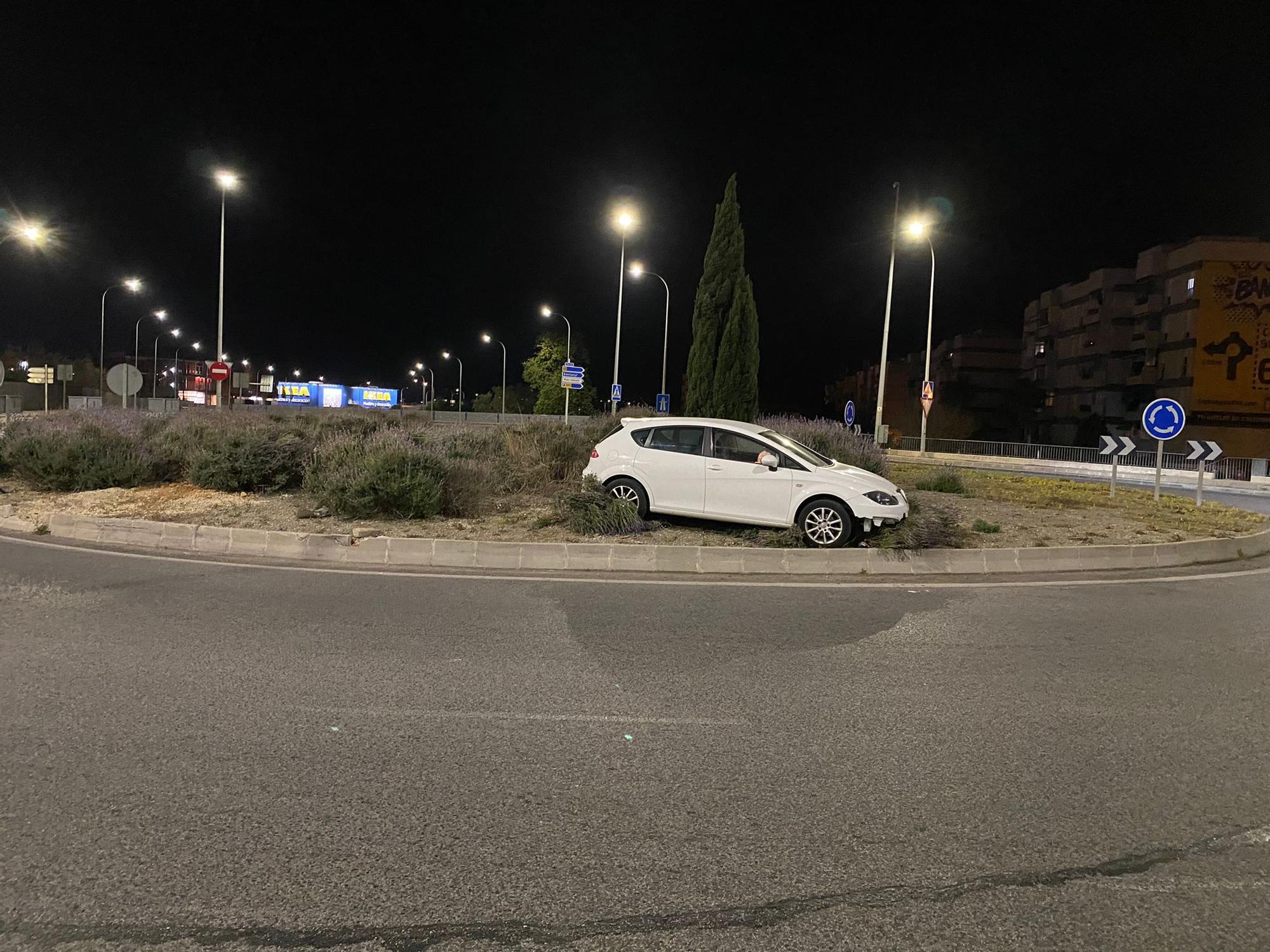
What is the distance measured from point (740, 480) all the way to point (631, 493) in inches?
60.2

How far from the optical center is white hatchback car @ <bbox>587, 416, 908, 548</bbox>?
10.2 metres

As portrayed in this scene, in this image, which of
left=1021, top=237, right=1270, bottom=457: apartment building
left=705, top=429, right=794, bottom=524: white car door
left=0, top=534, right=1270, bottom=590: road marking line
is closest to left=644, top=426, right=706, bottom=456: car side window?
left=705, top=429, right=794, bottom=524: white car door

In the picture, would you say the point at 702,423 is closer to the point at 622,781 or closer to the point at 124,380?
the point at 622,781

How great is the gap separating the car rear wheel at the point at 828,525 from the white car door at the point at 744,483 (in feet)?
1.04

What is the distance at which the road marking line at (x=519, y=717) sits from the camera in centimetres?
468

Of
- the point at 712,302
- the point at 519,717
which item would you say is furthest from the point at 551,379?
the point at 519,717

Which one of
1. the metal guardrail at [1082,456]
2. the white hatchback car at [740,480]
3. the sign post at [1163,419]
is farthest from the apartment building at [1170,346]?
the white hatchback car at [740,480]

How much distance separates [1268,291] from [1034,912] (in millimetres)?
66217

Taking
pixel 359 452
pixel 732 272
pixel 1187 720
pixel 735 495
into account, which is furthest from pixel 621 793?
pixel 732 272

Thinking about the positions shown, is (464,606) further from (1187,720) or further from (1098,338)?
(1098,338)

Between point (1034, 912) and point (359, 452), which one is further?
point (359, 452)

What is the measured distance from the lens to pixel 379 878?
9.91 ft

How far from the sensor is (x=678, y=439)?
10977 mm

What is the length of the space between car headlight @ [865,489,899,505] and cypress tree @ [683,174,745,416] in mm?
12549
